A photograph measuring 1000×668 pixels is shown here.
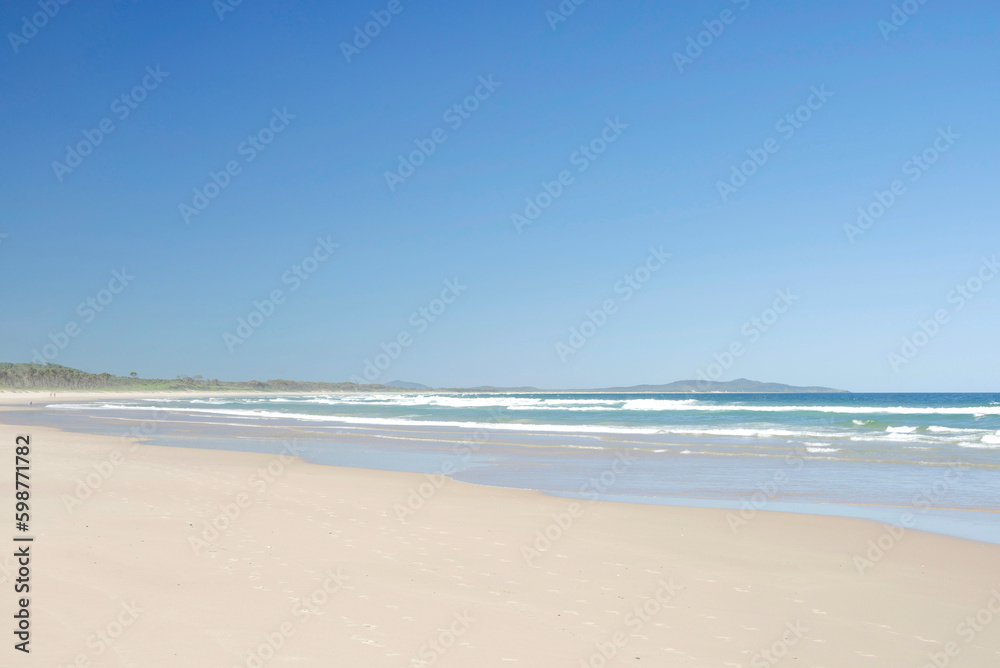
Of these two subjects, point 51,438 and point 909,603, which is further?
point 51,438

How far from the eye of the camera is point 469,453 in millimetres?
19781

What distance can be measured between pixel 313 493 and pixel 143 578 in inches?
219

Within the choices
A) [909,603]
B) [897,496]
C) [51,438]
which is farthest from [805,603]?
[51,438]

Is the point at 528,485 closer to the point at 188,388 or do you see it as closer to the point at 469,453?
the point at 469,453
